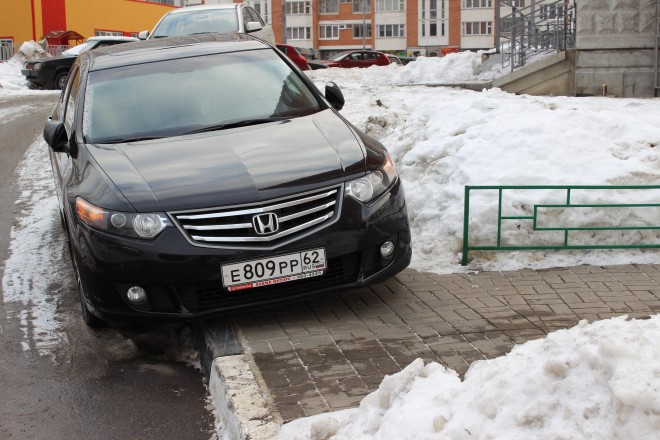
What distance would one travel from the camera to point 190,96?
5.95m

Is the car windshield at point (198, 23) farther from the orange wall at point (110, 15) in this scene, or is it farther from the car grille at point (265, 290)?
the orange wall at point (110, 15)

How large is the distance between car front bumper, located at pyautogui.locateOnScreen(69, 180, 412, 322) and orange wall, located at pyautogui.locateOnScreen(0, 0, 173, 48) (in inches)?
1726

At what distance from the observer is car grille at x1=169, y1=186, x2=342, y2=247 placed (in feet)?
15.4

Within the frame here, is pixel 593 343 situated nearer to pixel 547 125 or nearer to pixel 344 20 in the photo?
pixel 547 125

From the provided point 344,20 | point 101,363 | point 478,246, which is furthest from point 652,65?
point 344,20

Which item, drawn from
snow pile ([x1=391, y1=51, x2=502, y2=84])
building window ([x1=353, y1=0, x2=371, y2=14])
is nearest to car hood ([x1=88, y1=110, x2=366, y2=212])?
snow pile ([x1=391, y1=51, x2=502, y2=84])

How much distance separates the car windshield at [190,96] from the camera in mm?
5699

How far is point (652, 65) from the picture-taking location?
14.5 meters

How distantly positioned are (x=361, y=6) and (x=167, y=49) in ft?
296

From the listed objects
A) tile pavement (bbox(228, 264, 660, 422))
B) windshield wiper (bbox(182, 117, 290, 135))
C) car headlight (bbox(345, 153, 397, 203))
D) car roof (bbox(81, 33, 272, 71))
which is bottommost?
tile pavement (bbox(228, 264, 660, 422))

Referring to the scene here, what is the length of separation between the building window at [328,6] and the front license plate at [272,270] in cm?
9314

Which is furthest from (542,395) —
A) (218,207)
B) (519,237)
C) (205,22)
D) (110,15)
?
(110,15)

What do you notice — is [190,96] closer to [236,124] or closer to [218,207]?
[236,124]

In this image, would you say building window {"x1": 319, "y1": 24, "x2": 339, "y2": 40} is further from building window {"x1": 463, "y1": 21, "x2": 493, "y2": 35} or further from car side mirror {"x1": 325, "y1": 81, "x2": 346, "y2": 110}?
car side mirror {"x1": 325, "y1": 81, "x2": 346, "y2": 110}
